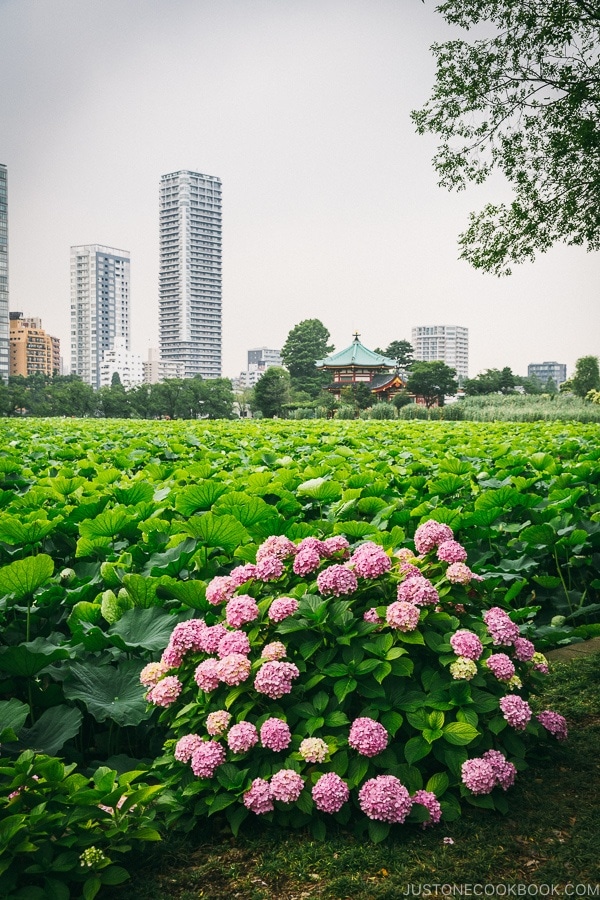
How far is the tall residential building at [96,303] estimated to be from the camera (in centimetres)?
12119

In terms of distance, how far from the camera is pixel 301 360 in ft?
208

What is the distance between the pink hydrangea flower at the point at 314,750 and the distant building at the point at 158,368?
358 ft

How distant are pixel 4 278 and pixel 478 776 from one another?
8790cm

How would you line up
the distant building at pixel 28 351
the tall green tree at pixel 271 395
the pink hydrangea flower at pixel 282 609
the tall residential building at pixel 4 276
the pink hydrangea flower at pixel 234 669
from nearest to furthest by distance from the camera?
the pink hydrangea flower at pixel 234 669, the pink hydrangea flower at pixel 282 609, the tall green tree at pixel 271 395, the tall residential building at pixel 4 276, the distant building at pixel 28 351

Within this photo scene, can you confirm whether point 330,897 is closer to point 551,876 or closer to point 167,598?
point 551,876

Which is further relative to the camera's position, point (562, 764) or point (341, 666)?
point (562, 764)

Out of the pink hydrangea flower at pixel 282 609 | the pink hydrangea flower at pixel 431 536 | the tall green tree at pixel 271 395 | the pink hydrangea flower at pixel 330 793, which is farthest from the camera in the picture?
the tall green tree at pixel 271 395

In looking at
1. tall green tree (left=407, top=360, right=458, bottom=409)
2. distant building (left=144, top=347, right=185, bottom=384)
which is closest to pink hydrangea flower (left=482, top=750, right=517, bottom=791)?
tall green tree (left=407, top=360, right=458, bottom=409)

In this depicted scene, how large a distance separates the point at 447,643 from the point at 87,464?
3400mm

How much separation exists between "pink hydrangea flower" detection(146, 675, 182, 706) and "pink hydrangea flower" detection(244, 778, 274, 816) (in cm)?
31

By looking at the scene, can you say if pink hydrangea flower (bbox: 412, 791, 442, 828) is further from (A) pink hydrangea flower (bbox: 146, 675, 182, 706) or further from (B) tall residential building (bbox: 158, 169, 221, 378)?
(B) tall residential building (bbox: 158, 169, 221, 378)

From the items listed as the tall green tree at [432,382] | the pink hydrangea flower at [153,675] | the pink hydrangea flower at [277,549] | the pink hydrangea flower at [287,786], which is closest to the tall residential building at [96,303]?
the tall green tree at [432,382]

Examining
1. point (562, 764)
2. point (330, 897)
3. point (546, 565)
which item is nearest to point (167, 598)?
point (330, 897)

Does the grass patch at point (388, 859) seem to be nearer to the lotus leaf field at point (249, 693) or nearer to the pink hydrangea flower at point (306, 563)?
the lotus leaf field at point (249, 693)
